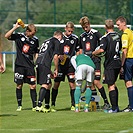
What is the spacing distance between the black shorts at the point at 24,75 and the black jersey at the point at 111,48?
205cm

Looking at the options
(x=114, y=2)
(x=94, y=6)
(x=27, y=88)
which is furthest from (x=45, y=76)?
(x=94, y=6)

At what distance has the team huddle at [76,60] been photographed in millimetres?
15367

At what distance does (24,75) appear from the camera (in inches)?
648

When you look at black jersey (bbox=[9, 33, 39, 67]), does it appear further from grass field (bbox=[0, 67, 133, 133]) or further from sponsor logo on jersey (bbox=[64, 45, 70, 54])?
grass field (bbox=[0, 67, 133, 133])

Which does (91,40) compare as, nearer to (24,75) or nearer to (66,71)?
(66,71)

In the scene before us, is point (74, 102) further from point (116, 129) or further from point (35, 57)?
point (116, 129)

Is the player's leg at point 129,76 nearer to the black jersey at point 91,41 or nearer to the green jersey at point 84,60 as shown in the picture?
the green jersey at point 84,60

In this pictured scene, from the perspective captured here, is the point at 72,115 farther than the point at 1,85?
No

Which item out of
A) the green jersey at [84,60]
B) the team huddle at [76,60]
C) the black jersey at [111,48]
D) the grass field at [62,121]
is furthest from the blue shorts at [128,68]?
the grass field at [62,121]

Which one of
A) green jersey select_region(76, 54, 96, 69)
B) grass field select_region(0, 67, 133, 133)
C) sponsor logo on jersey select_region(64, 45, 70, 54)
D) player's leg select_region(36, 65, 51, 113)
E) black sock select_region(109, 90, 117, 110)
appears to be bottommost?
grass field select_region(0, 67, 133, 133)

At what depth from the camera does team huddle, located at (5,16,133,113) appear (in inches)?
605

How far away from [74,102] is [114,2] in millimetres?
32473

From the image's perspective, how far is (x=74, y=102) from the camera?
16.6 metres

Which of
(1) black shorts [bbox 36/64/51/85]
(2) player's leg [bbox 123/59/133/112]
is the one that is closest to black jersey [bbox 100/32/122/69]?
(2) player's leg [bbox 123/59/133/112]
